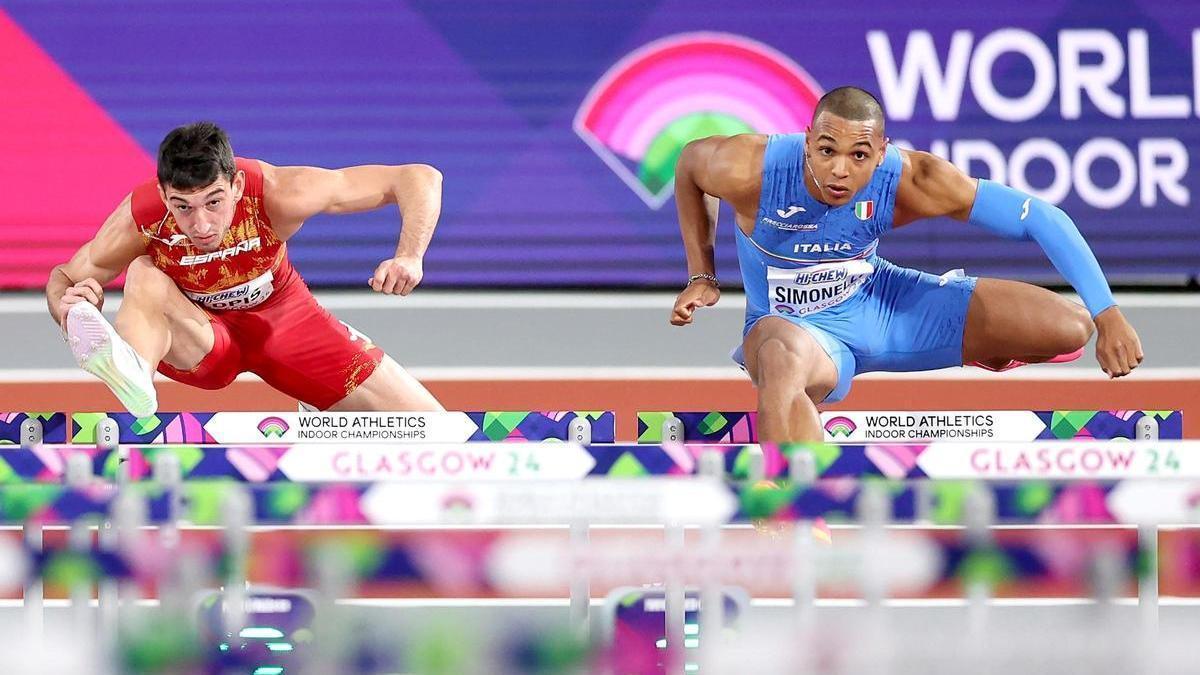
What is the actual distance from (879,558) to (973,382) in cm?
369

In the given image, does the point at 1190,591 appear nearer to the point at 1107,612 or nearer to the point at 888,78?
the point at 1107,612

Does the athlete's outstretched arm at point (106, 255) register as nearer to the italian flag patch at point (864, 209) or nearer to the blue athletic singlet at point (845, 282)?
the blue athletic singlet at point (845, 282)

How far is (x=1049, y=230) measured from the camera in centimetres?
295

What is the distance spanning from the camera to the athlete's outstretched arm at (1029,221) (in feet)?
9.20

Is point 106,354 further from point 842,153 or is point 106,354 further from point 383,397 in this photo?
point 842,153

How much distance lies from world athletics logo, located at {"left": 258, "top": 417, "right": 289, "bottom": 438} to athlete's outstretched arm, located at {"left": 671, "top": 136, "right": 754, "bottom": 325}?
104 centimetres

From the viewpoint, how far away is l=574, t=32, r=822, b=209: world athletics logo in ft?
18.0

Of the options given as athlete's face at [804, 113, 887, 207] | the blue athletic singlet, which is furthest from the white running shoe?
athlete's face at [804, 113, 887, 207]

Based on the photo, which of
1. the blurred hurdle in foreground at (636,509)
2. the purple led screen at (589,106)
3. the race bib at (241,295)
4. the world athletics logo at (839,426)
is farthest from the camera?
the purple led screen at (589,106)

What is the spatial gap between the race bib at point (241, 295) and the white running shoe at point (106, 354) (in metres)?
0.35

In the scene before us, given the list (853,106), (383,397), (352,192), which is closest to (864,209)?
(853,106)

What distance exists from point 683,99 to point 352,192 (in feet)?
8.10

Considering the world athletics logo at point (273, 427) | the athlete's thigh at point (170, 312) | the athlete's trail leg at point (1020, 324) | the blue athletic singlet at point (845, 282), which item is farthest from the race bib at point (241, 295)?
the athlete's trail leg at point (1020, 324)

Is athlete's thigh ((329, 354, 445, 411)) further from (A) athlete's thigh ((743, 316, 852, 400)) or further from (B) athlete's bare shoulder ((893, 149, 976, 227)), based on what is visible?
(B) athlete's bare shoulder ((893, 149, 976, 227))
